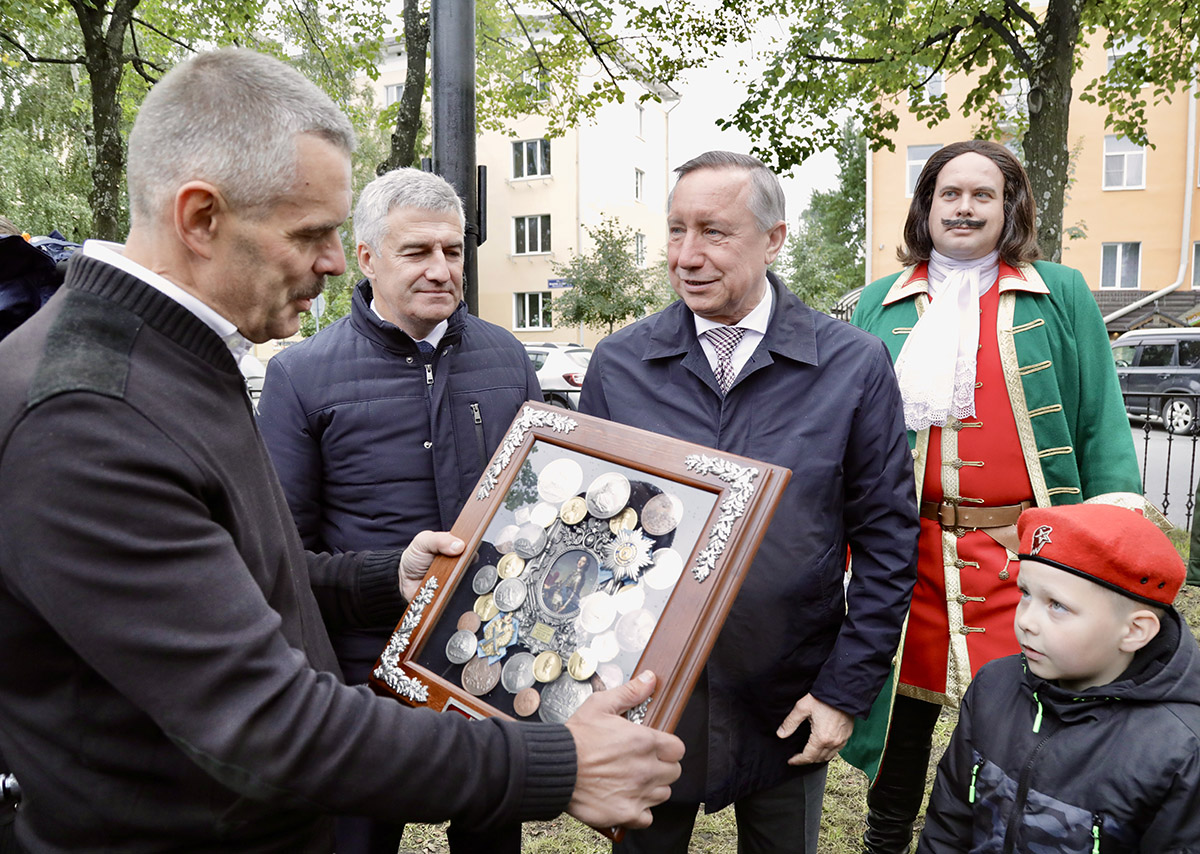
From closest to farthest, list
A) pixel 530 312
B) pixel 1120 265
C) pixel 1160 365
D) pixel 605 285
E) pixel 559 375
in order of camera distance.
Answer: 1. pixel 559 375
2. pixel 1160 365
3. pixel 1120 265
4. pixel 605 285
5. pixel 530 312

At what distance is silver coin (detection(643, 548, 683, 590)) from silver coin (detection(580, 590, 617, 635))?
96 mm

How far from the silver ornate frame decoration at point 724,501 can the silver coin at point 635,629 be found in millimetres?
133

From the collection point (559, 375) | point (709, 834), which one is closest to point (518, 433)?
point (709, 834)

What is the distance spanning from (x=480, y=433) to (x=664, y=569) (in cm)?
117

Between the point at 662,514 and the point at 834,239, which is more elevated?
the point at 834,239

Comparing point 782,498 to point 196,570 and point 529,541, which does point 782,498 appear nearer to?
point 529,541

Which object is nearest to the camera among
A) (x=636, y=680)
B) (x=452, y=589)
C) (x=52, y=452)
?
(x=52, y=452)

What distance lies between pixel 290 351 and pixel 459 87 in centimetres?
171

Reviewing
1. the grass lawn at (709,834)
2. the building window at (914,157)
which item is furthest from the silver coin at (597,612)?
the building window at (914,157)

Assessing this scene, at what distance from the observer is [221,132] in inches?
53.1

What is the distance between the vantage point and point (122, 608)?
1.17m

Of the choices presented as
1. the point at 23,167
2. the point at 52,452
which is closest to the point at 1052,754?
the point at 52,452

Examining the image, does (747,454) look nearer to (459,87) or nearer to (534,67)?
(459,87)

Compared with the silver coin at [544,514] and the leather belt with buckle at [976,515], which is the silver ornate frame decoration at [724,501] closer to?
the silver coin at [544,514]
